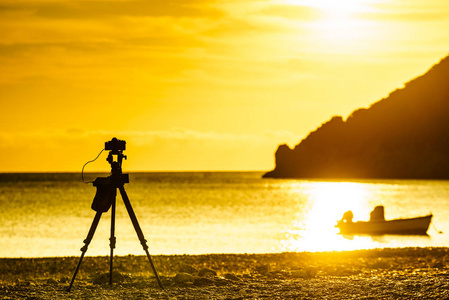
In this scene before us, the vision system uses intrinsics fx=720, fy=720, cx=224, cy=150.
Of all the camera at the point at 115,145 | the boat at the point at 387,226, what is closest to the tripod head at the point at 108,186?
the camera at the point at 115,145

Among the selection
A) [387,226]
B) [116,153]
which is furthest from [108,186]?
[387,226]

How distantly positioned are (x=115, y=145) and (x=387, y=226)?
38999mm

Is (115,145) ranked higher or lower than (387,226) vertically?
higher

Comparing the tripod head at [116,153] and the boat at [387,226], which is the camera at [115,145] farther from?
the boat at [387,226]

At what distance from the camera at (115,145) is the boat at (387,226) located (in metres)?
36.3

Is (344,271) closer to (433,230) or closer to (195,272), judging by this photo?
(195,272)

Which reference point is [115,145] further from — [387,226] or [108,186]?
[387,226]

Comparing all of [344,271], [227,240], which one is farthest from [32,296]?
[227,240]

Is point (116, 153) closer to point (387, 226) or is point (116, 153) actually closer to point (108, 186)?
point (108, 186)

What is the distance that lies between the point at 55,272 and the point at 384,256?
14.5 metres

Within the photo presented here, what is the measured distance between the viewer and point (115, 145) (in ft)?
53.3

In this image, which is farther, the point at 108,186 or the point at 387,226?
the point at 387,226

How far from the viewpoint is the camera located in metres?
16.2

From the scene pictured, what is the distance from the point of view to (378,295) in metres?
15.7
